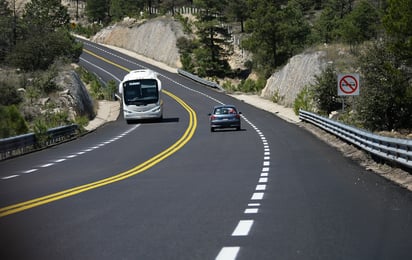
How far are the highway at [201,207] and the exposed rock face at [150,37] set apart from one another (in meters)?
93.0

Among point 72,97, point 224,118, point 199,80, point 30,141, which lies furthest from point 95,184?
point 199,80

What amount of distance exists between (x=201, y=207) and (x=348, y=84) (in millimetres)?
22639

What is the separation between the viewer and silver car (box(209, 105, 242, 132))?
4038 cm

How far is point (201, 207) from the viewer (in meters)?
12.0

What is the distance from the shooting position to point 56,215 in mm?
11266

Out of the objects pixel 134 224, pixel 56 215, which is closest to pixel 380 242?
pixel 134 224

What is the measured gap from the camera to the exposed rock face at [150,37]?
12012 cm

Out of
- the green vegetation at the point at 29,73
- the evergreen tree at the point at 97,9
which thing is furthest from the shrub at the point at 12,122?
the evergreen tree at the point at 97,9

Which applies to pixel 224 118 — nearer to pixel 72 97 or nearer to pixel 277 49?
pixel 72 97

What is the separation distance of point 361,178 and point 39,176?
27.1 feet

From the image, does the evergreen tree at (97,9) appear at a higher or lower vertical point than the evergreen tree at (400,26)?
higher

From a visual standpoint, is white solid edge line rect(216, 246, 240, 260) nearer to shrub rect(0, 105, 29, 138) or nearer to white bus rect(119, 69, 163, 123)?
shrub rect(0, 105, 29, 138)

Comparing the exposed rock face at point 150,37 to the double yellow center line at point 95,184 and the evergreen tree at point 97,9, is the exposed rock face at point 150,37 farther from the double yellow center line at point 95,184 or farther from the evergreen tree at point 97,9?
the double yellow center line at point 95,184

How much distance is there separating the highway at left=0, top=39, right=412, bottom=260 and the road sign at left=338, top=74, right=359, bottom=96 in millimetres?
7300
